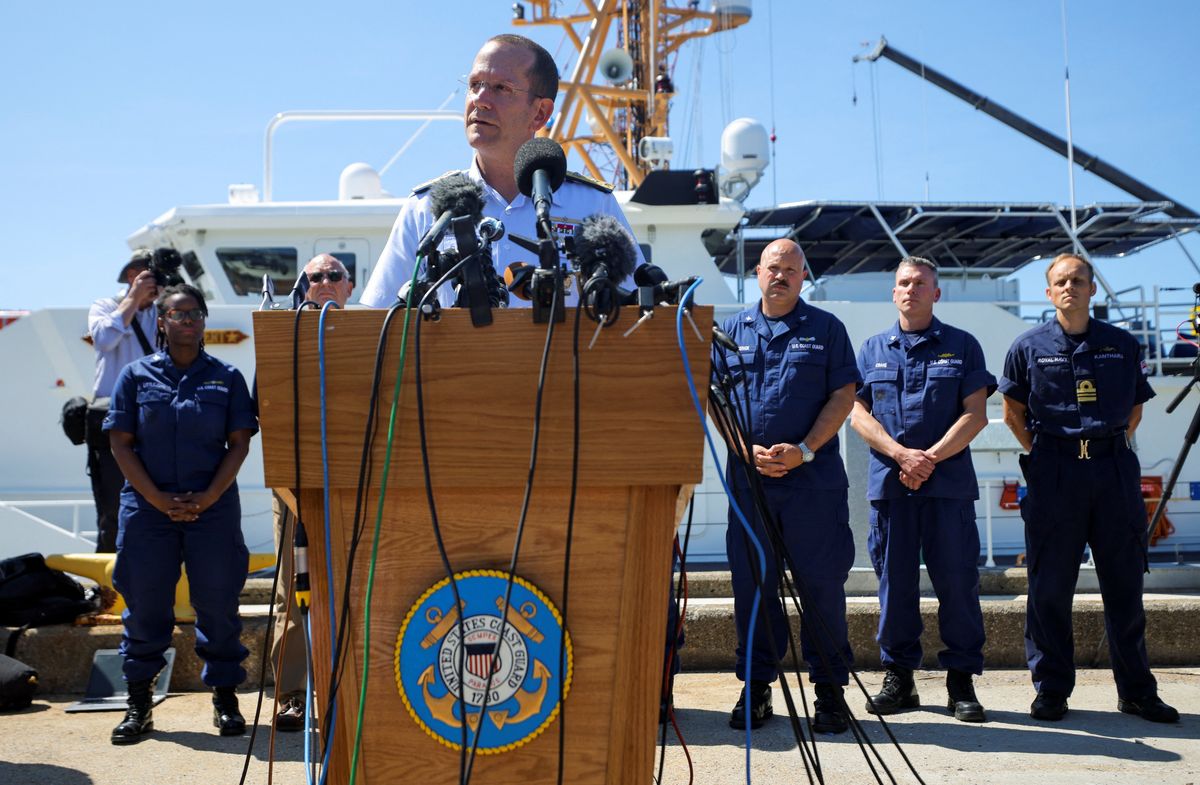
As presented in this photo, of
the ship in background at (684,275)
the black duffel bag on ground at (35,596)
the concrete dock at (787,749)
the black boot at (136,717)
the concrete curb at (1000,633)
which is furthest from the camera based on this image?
the ship in background at (684,275)

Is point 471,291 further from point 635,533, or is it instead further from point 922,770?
point 922,770

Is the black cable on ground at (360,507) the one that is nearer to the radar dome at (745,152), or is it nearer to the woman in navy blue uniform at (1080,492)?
the woman in navy blue uniform at (1080,492)

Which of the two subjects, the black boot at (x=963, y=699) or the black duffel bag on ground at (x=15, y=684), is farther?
the black duffel bag on ground at (x=15, y=684)

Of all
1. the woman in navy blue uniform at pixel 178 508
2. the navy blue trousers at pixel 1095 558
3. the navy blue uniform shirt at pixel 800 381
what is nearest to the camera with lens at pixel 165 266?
the woman in navy blue uniform at pixel 178 508

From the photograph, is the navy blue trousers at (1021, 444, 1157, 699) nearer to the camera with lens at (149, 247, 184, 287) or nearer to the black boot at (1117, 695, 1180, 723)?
the black boot at (1117, 695, 1180, 723)

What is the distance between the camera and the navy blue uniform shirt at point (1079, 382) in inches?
173

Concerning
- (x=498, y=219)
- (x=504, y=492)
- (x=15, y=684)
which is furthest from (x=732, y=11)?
(x=504, y=492)

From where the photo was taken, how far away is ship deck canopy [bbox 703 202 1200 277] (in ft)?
31.7

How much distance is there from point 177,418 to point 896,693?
325 centimetres

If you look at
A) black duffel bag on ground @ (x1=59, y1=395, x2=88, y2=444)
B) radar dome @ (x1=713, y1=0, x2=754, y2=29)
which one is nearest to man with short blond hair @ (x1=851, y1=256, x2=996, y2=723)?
black duffel bag on ground @ (x1=59, y1=395, x2=88, y2=444)

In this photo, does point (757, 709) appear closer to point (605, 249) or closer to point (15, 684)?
point (605, 249)

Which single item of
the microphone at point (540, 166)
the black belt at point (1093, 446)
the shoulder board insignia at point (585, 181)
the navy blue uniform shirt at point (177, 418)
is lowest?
the black belt at point (1093, 446)

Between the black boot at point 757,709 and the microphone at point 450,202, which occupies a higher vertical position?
the microphone at point 450,202

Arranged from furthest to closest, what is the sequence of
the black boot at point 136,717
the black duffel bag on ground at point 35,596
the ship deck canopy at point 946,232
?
the ship deck canopy at point 946,232, the black duffel bag on ground at point 35,596, the black boot at point 136,717
